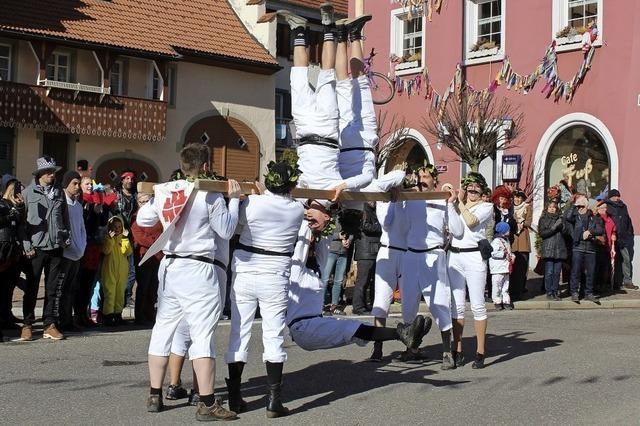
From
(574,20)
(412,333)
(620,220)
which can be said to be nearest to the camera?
(412,333)

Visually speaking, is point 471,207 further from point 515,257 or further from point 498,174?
point 498,174

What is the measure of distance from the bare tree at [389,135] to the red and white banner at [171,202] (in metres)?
21.5

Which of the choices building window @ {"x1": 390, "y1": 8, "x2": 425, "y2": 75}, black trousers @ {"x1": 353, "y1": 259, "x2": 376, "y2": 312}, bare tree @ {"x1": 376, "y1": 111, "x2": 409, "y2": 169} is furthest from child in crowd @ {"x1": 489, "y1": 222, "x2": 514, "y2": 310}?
building window @ {"x1": 390, "y1": 8, "x2": 425, "y2": 75}

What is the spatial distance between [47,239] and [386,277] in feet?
14.3

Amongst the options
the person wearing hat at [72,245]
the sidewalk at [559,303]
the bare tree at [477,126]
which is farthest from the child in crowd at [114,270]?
the bare tree at [477,126]

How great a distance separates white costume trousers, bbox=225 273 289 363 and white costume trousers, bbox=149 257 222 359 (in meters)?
0.23

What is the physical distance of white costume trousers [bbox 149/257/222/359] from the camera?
812 centimetres

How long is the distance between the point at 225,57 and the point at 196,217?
30924 mm

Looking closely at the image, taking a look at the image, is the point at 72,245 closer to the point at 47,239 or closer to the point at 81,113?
the point at 47,239

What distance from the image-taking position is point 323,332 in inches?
351

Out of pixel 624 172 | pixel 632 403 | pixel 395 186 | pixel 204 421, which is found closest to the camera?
pixel 204 421

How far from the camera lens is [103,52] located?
35.0 meters

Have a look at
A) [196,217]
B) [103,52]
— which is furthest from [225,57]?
[196,217]

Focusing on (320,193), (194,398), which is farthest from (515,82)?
(194,398)
